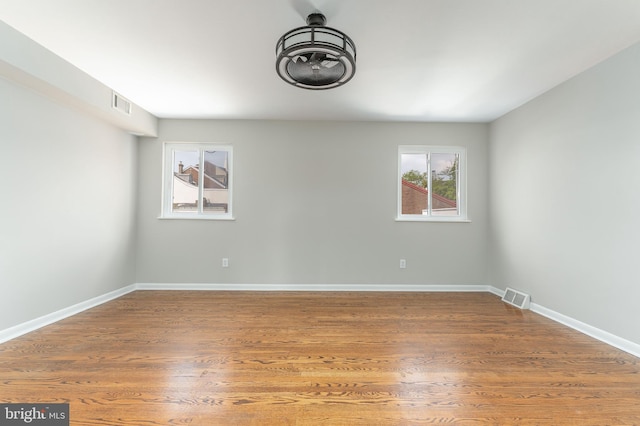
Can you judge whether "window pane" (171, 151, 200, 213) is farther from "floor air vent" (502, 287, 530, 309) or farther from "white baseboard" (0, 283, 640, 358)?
"floor air vent" (502, 287, 530, 309)

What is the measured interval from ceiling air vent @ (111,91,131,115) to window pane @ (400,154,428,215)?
368 centimetres

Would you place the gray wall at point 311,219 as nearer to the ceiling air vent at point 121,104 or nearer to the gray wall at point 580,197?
the ceiling air vent at point 121,104

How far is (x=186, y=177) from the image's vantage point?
4.28 m

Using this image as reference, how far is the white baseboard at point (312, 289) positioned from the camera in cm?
242

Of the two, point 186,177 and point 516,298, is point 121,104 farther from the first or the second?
point 516,298

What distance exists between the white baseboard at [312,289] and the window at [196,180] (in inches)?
41.6

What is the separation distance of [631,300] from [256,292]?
151 inches

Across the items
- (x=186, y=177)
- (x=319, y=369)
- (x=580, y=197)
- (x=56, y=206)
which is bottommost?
(x=319, y=369)

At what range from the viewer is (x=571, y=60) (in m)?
2.53

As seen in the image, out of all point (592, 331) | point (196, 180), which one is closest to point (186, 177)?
point (196, 180)

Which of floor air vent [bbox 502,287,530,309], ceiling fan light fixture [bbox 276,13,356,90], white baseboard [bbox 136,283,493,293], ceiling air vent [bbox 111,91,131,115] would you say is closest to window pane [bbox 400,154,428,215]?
white baseboard [bbox 136,283,493,293]

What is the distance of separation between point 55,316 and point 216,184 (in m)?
2.31

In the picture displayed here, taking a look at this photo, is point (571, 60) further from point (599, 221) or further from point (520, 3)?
point (599, 221)

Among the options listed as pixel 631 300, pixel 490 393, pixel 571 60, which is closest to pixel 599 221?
pixel 631 300
